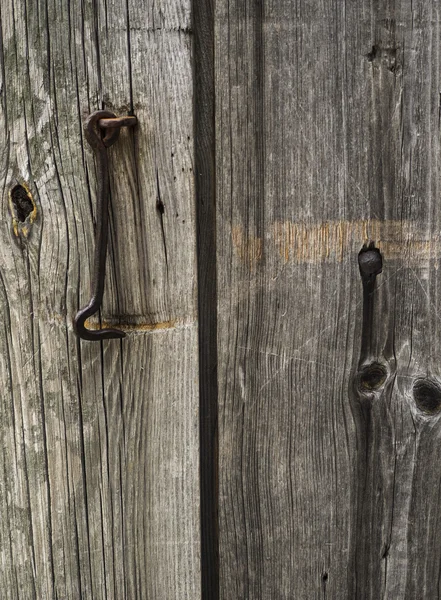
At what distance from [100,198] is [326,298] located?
41 cm

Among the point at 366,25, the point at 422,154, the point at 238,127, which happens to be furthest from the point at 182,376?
the point at 366,25

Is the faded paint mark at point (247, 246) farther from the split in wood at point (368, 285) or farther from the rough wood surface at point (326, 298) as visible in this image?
the split in wood at point (368, 285)

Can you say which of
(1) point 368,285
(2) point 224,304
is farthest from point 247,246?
(1) point 368,285

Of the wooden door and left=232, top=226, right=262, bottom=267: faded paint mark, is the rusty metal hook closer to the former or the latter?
the wooden door

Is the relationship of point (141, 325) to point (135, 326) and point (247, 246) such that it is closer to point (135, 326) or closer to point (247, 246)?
point (135, 326)

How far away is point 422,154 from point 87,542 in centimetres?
86

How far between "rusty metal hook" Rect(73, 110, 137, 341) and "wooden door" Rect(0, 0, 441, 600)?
32mm

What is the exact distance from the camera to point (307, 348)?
96 cm

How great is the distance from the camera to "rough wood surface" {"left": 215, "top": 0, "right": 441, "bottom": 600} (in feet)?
2.95

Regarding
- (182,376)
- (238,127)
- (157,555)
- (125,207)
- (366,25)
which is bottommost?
(157,555)

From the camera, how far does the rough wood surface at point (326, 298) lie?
0.90 m

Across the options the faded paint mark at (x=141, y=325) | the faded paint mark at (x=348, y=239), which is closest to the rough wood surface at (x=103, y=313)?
the faded paint mark at (x=141, y=325)

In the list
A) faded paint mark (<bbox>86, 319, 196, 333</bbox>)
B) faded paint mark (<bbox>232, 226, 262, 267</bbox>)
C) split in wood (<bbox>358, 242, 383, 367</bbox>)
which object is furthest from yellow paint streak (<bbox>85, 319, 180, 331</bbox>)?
split in wood (<bbox>358, 242, 383, 367</bbox>)

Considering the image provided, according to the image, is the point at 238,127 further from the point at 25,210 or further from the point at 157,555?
the point at 157,555
